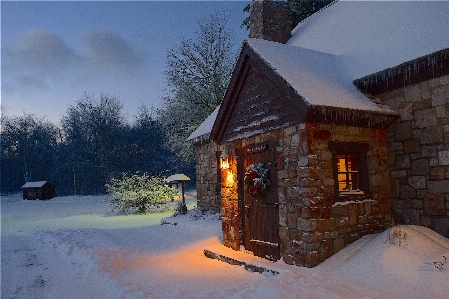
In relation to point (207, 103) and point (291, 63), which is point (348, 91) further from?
point (207, 103)

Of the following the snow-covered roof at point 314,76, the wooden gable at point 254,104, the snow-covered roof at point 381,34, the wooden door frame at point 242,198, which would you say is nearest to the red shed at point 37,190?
the wooden gable at point 254,104

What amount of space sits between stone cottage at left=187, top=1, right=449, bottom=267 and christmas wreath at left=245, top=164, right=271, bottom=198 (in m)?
0.02

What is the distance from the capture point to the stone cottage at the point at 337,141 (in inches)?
219

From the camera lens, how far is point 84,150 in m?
33.8

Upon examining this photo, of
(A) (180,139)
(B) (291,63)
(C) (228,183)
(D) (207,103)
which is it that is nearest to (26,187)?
(A) (180,139)

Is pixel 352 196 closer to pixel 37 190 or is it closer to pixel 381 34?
pixel 381 34

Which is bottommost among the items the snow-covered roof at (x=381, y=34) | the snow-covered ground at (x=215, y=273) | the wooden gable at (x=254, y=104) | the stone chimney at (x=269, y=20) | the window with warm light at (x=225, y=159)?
the snow-covered ground at (x=215, y=273)

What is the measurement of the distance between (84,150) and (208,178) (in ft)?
82.4

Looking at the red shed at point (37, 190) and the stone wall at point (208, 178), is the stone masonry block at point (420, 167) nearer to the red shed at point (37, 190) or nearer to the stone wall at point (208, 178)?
the stone wall at point (208, 178)

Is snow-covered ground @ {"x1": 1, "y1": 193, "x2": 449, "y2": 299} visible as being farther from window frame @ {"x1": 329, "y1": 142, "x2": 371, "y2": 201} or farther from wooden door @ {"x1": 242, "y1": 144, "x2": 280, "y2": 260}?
window frame @ {"x1": 329, "y1": 142, "x2": 371, "y2": 201}

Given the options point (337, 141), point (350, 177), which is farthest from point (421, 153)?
point (337, 141)

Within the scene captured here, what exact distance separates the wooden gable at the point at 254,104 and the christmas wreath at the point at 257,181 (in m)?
0.81

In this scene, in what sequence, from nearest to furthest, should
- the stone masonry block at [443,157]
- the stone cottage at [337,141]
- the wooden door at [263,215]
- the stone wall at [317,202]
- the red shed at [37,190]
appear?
the stone wall at [317,202] < the stone cottage at [337,141] < the stone masonry block at [443,157] < the wooden door at [263,215] < the red shed at [37,190]

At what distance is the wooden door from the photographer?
6.36 meters
